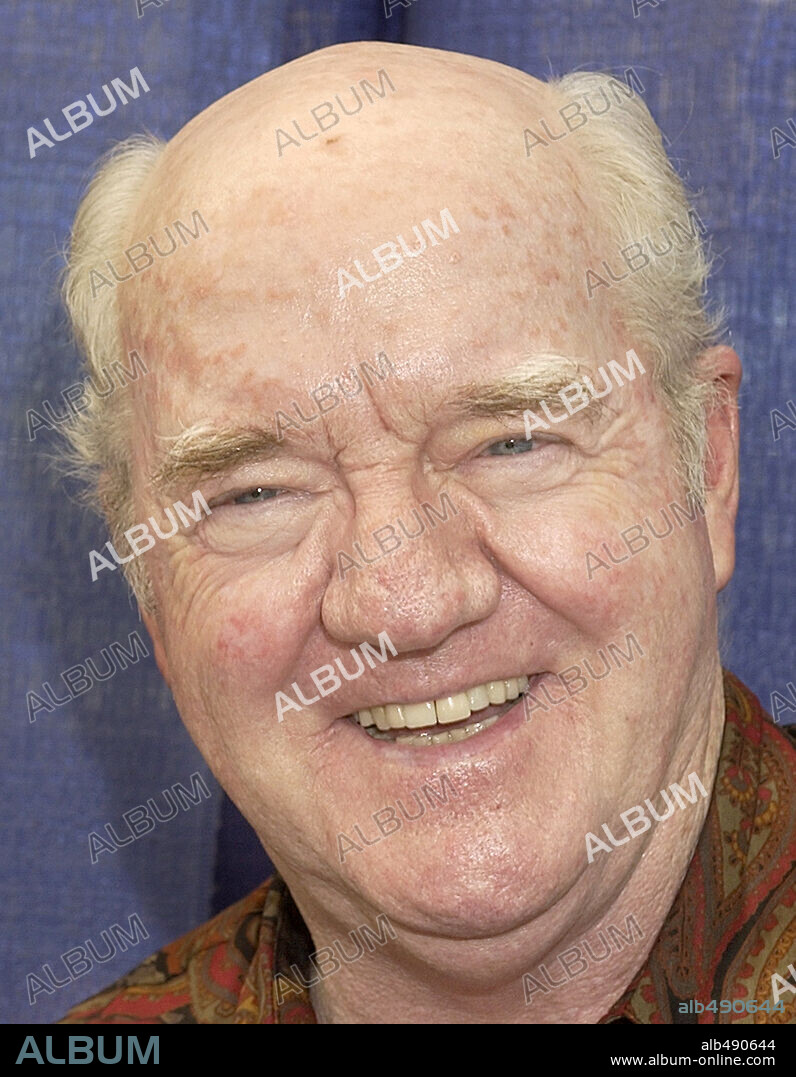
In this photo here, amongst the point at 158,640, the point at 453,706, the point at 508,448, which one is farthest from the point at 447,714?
the point at 158,640

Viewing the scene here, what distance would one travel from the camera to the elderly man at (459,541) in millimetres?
1265

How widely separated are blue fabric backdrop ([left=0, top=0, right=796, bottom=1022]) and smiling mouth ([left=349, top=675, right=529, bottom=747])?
0.65m

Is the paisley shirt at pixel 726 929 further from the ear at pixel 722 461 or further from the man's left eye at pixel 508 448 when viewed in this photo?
the man's left eye at pixel 508 448

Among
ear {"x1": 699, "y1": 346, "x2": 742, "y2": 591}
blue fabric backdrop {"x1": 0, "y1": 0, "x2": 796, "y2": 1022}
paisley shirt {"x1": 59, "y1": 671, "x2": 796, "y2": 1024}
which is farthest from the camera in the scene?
blue fabric backdrop {"x1": 0, "y1": 0, "x2": 796, "y2": 1022}

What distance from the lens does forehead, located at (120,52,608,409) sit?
127cm

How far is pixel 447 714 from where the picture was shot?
129cm

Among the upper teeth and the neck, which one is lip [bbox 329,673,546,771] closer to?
the upper teeth

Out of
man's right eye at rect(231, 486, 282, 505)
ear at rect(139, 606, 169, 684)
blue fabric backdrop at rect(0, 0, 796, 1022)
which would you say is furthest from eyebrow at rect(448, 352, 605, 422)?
blue fabric backdrop at rect(0, 0, 796, 1022)

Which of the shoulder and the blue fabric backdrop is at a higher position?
the blue fabric backdrop

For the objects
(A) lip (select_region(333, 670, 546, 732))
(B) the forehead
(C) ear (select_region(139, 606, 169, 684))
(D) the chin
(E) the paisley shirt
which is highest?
(B) the forehead

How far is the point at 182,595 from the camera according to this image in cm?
142

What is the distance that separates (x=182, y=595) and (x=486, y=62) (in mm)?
654
